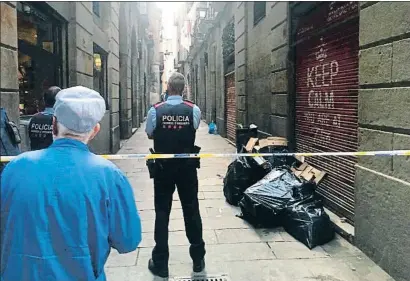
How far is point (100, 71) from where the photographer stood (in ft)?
38.4

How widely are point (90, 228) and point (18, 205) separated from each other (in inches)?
11.8

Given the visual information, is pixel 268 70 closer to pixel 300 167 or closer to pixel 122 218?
pixel 300 167

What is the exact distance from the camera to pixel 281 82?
8.11m

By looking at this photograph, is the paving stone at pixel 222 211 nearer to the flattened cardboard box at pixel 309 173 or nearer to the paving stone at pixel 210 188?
the flattened cardboard box at pixel 309 173

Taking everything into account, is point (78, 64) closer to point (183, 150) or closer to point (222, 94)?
point (183, 150)

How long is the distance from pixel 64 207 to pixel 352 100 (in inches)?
171

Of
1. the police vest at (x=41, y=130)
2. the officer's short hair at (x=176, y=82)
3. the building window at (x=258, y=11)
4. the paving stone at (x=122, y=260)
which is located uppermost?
the building window at (x=258, y=11)

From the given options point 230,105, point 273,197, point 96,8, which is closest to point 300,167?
point 273,197

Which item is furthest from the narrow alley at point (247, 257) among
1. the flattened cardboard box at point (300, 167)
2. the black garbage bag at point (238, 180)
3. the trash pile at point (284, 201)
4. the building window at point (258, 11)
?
the building window at point (258, 11)

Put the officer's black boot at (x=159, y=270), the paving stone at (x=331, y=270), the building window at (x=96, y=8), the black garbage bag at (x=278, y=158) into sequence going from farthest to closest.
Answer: the building window at (x=96, y=8), the black garbage bag at (x=278, y=158), the officer's black boot at (x=159, y=270), the paving stone at (x=331, y=270)

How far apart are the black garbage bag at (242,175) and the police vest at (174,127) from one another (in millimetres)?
2350

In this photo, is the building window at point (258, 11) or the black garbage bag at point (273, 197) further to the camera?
the building window at point (258, 11)

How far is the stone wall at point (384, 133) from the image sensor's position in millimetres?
3836

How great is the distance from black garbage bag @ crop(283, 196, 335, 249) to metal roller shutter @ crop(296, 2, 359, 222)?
19.1 inches
